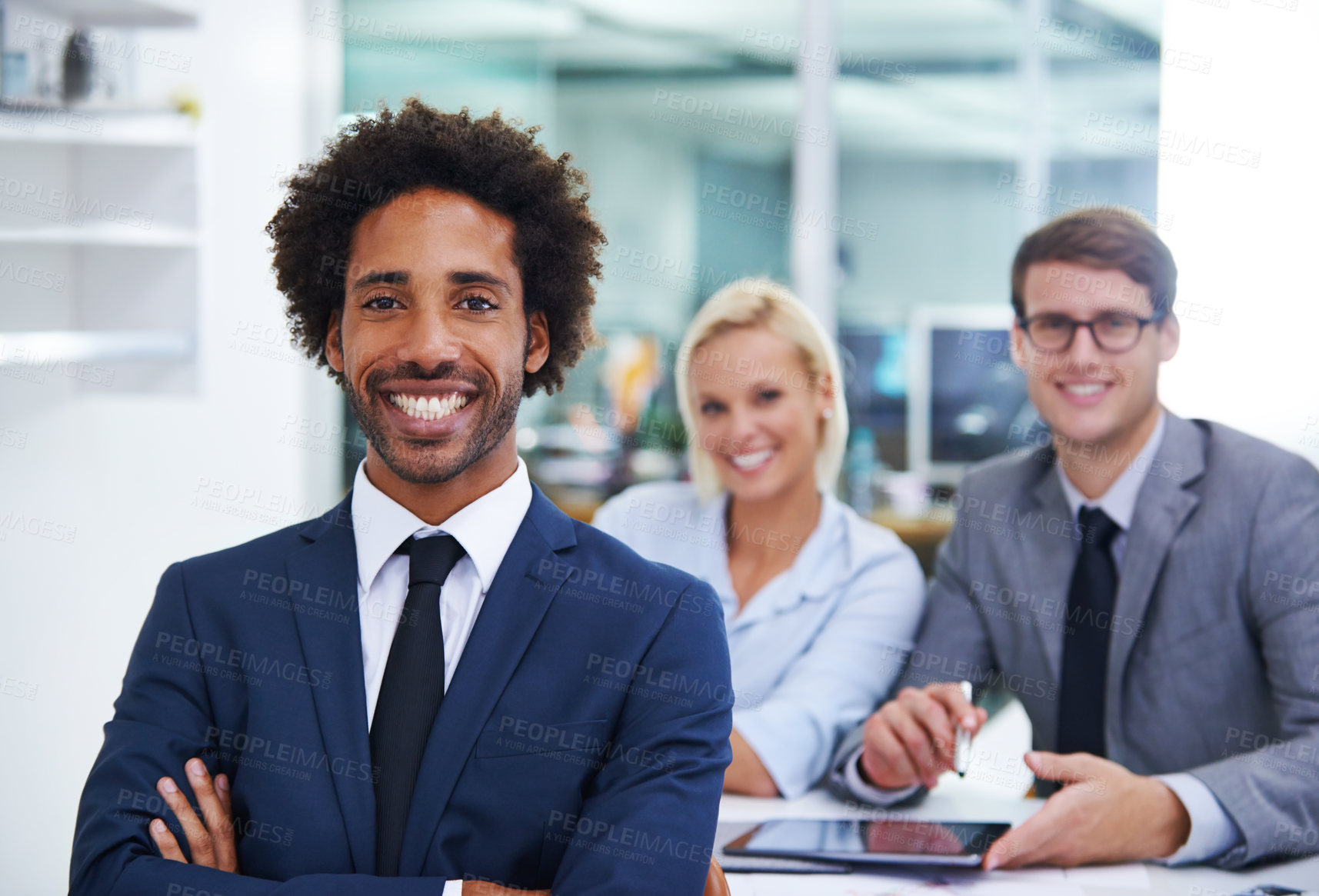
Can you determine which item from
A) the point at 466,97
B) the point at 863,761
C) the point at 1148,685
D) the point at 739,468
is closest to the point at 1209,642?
the point at 1148,685

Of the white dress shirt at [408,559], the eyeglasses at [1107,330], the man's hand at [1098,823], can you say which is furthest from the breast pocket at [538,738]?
the eyeglasses at [1107,330]

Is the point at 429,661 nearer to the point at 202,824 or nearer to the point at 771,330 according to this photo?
the point at 202,824

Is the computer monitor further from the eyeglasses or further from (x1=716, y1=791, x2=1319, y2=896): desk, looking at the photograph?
(x1=716, y1=791, x2=1319, y2=896): desk

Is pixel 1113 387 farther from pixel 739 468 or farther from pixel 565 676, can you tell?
pixel 565 676

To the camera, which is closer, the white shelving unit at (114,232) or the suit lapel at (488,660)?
the suit lapel at (488,660)

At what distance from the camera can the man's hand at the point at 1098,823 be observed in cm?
169

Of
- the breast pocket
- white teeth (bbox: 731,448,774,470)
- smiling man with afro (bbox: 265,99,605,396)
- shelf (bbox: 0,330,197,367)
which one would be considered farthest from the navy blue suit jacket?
white teeth (bbox: 731,448,774,470)

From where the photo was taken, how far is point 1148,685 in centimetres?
203

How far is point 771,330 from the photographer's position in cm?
243

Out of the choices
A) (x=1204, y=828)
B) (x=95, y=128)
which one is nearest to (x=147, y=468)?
(x=95, y=128)

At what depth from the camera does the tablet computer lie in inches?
65.5

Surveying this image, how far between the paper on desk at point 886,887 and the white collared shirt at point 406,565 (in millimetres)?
575

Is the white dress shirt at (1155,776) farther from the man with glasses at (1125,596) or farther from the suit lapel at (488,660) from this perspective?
the suit lapel at (488,660)

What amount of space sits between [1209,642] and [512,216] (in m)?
1.43
